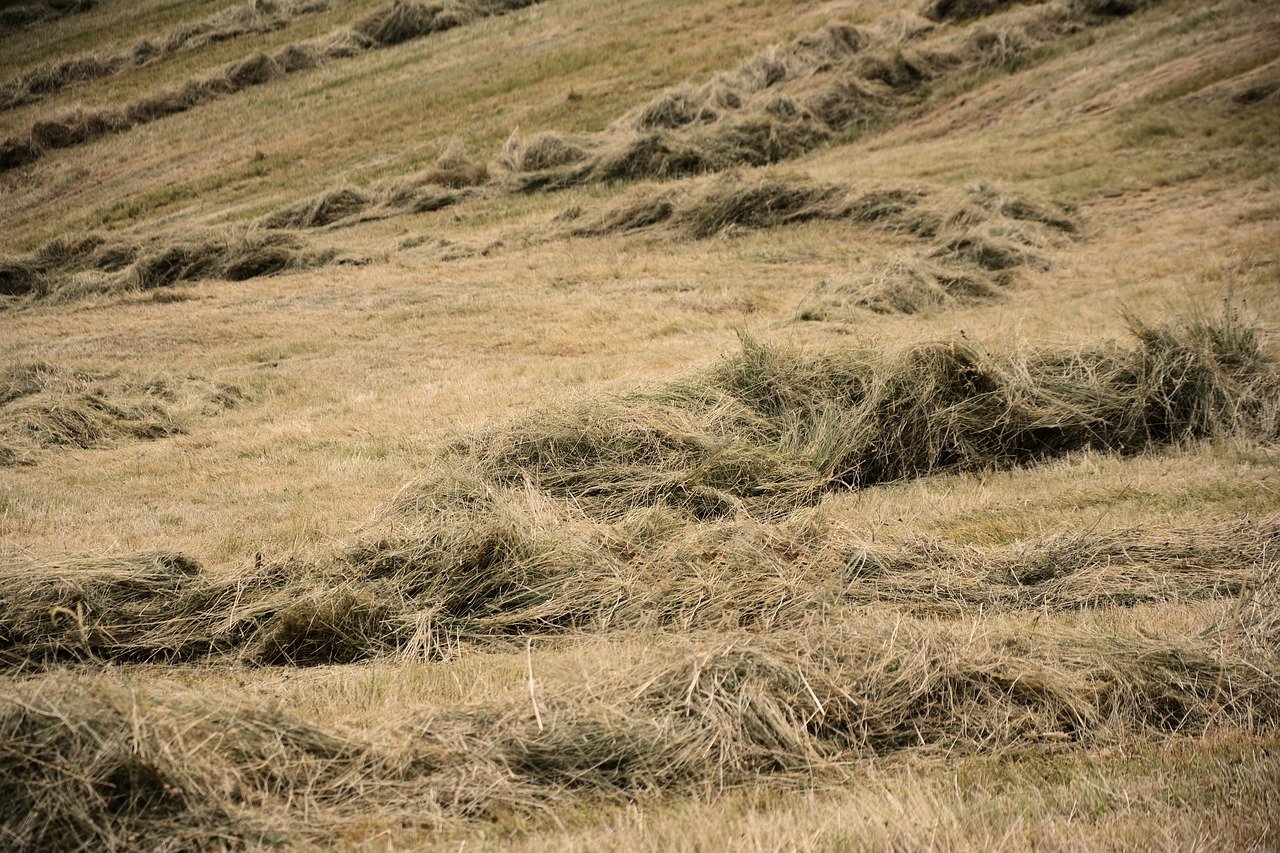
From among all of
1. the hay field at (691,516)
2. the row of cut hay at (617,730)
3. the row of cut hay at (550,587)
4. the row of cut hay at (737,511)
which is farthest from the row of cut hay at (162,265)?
the row of cut hay at (617,730)

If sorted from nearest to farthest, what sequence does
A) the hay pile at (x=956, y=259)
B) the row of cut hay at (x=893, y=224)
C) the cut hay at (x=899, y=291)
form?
the cut hay at (x=899, y=291), the hay pile at (x=956, y=259), the row of cut hay at (x=893, y=224)

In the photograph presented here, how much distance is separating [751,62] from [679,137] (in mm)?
5555

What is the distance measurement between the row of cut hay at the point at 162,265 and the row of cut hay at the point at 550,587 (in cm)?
1270

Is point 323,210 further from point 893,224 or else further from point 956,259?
point 956,259

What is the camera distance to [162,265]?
17234mm

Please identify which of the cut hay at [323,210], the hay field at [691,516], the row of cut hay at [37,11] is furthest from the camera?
the row of cut hay at [37,11]

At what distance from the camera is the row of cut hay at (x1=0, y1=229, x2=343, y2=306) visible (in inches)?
663

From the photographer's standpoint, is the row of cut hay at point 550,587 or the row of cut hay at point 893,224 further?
the row of cut hay at point 893,224

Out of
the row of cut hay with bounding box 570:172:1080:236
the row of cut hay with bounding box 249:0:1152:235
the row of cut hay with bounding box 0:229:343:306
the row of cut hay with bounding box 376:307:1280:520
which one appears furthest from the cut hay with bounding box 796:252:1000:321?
the row of cut hay with bounding box 0:229:343:306

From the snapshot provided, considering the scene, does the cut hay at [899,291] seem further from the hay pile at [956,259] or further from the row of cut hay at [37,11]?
the row of cut hay at [37,11]

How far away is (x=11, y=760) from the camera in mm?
2973

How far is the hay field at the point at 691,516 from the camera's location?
315cm

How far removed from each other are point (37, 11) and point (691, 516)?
4631 centimetres

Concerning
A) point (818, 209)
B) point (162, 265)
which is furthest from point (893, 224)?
point (162, 265)
